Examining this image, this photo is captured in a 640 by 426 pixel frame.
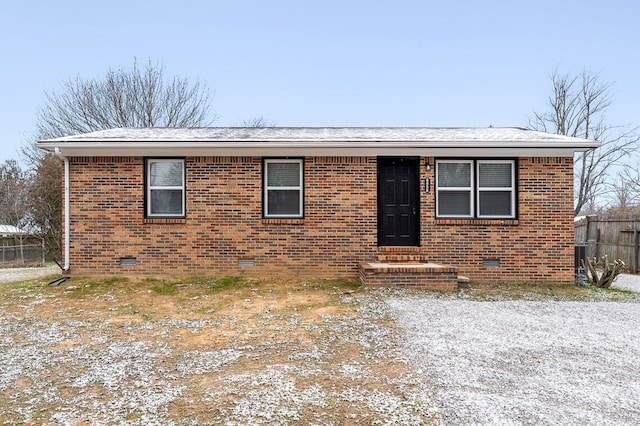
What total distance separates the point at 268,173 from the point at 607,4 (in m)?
14.1

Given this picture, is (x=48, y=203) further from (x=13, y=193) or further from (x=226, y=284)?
(x=226, y=284)

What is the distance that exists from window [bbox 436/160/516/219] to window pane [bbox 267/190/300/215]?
3.13 m

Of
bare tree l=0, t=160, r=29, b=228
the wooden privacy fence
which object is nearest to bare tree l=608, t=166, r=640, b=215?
the wooden privacy fence

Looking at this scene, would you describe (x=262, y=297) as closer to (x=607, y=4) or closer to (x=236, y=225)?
(x=236, y=225)

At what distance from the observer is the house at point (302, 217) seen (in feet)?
27.9

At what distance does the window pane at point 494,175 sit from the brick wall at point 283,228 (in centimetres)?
26

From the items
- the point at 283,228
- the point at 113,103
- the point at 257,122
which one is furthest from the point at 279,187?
the point at 257,122

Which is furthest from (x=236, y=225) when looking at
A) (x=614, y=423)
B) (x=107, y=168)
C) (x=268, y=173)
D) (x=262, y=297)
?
(x=614, y=423)

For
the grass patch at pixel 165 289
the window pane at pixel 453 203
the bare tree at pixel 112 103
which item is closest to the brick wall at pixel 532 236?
the window pane at pixel 453 203

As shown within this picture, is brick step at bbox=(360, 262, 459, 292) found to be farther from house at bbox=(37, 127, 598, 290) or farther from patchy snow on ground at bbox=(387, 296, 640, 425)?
house at bbox=(37, 127, 598, 290)

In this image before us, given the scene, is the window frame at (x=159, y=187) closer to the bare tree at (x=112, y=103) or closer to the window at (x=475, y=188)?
the window at (x=475, y=188)

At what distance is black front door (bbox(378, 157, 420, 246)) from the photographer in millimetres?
8766

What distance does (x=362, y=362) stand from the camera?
13.4 ft

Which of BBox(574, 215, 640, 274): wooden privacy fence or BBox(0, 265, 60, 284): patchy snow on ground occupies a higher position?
BBox(574, 215, 640, 274): wooden privacy fence
